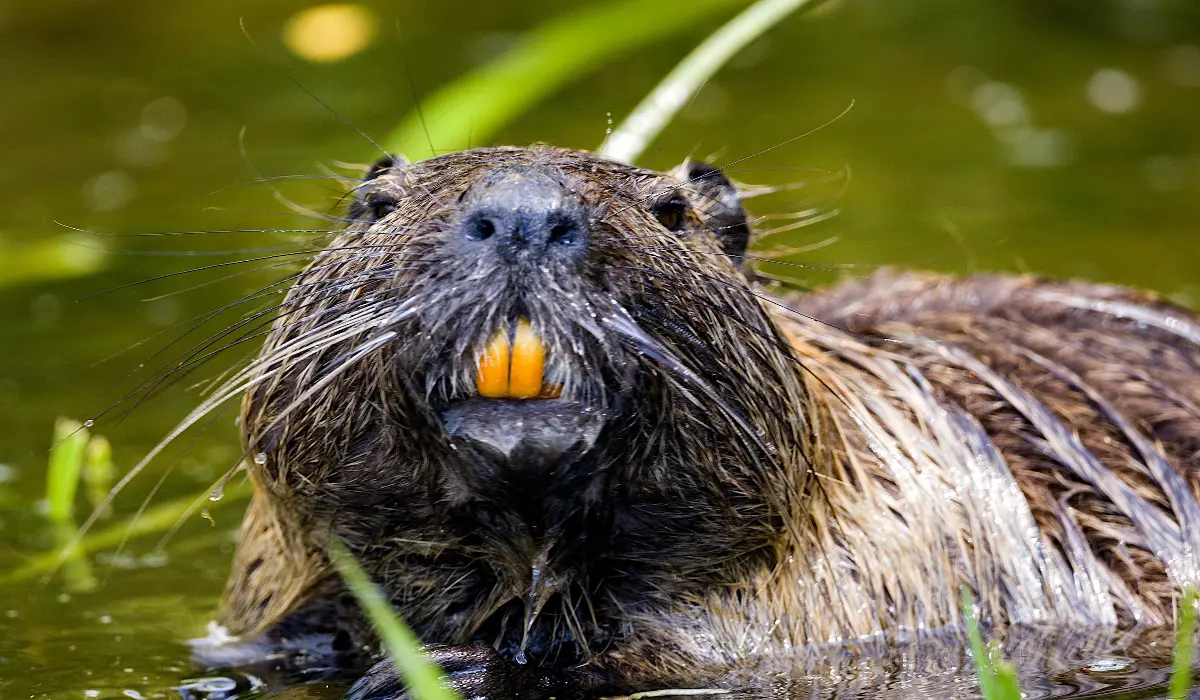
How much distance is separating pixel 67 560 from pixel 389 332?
2.08 meters

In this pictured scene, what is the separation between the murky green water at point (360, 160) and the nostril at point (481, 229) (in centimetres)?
111

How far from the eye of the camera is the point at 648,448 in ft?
9.32

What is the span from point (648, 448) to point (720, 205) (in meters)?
0.69

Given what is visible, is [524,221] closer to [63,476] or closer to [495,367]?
[495,367]

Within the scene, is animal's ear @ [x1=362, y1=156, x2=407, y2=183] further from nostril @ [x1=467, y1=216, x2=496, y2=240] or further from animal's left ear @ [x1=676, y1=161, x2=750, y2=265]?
nostril @ [x1=467, y1=216, x2=496, y2=240]

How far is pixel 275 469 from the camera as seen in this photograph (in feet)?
10.3

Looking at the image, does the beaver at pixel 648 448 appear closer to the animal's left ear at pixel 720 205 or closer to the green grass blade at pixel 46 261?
the animal's left ear at pixel 720 205

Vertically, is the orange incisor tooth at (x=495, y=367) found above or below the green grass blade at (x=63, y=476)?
below

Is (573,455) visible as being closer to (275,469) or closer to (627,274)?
(627,274)

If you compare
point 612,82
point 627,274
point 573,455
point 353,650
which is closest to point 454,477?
point 573,455

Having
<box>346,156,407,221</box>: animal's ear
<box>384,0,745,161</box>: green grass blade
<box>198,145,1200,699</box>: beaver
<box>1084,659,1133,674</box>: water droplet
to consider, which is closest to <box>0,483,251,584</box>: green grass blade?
<box>198,145,1200,699</box>: beaver

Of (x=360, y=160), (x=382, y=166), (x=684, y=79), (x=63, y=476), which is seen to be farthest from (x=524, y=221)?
(x=360, y=160)

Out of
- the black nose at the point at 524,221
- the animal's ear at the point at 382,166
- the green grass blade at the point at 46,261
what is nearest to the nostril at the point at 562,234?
the black nose at the point at 524,221

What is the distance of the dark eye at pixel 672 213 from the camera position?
10.1 feet
